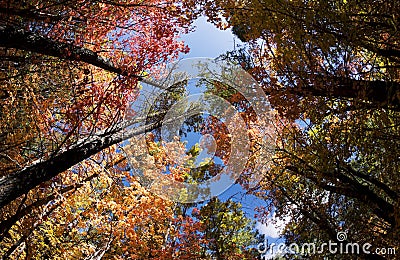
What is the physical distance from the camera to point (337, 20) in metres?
2.77

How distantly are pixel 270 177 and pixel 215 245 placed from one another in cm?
578

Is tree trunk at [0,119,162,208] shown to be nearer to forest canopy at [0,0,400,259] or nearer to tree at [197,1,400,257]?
forest canopy at [0,0,400,259]

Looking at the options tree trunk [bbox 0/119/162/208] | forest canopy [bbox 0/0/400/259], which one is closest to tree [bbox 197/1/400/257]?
forest canopy [bbox 0/0/400/259]

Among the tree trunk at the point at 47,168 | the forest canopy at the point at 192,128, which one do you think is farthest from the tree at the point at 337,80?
the tree trunk at the point at 47,168

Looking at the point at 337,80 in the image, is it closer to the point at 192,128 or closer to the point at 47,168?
the point at 47,168

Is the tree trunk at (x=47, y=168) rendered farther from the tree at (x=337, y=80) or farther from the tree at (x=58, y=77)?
the tree at (x=337, y=80)

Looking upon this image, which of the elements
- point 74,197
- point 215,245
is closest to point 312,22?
point 74,197

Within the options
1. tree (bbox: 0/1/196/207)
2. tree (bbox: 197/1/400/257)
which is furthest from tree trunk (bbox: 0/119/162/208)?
tree (bbox: 197/1/400/257)

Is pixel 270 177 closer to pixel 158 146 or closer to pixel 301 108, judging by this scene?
pixel 301 108

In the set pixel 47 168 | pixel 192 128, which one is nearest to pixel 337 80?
pixel 47 168

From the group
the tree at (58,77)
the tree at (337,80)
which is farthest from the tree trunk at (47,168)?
the tree at (337,80)

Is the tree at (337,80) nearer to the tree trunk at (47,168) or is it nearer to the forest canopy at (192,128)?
the forest canopy at (192,128)

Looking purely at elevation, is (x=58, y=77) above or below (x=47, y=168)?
above

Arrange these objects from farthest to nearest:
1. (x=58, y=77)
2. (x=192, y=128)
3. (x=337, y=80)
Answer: (x=192, y=128)
(x=58, y=77)
(x=337, y=80)
